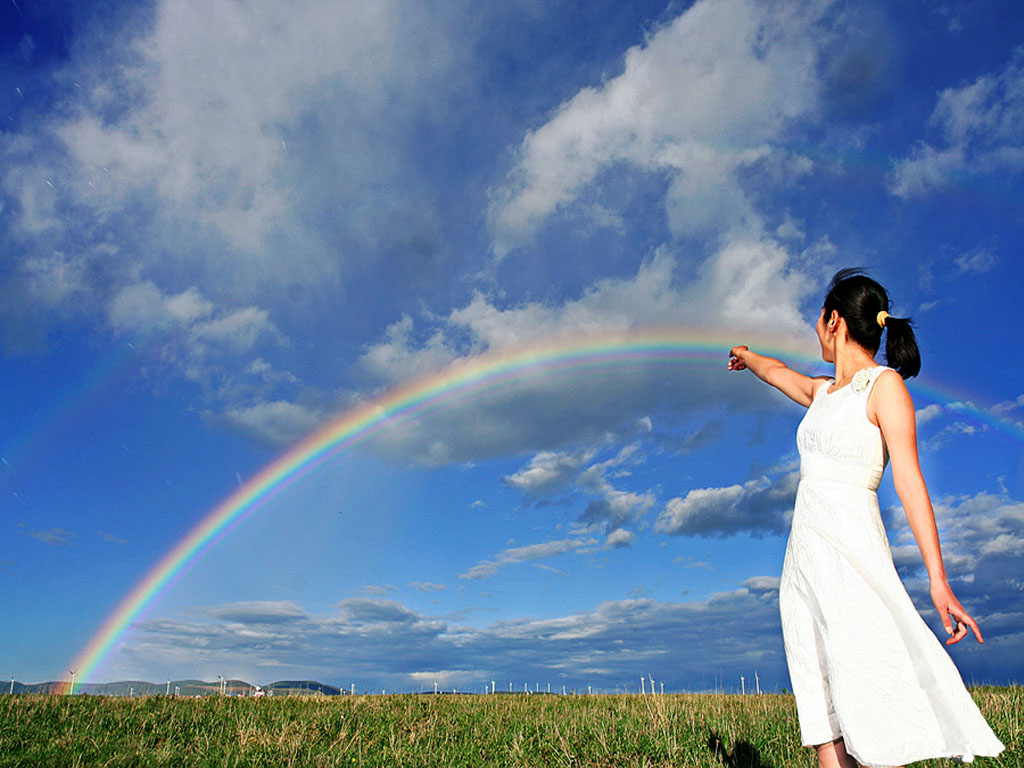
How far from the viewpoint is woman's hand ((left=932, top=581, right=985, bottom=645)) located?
3.32 metres

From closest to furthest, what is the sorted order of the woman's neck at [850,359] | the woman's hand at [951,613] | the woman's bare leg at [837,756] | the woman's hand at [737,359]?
the woman's hand at [951,613], the woman's bare leg at [837,756], the woman's neck at [850,359], the woman's hand at [737,359]

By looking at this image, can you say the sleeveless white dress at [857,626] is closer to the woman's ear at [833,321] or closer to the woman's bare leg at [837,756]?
the woman's bare leg at [837,756]

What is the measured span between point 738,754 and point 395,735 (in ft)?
11.9

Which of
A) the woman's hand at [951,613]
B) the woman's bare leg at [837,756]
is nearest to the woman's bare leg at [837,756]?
the woman's bare leg at [837,756]

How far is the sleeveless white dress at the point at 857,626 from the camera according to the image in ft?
11.5

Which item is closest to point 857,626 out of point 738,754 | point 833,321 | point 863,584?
point 863,584

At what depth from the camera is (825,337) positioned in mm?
4328

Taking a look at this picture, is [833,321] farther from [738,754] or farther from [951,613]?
[738,754]

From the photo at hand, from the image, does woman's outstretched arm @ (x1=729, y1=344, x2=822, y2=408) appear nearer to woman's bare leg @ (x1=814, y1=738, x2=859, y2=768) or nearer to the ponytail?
the ponytail

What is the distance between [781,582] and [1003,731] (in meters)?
6.27

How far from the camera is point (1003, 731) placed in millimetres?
8039

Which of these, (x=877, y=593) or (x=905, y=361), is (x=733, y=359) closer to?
(x=905, y=361)

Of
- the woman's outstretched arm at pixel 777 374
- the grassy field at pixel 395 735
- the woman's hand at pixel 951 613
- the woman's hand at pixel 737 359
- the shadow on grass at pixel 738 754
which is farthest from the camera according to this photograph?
the shadow on grass at pixel 738 754

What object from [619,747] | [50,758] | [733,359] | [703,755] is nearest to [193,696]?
[50,758]
